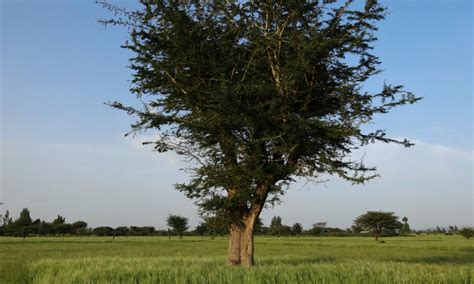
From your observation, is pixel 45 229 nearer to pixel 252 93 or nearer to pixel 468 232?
pixel 468 232

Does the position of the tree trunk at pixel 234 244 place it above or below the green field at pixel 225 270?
above

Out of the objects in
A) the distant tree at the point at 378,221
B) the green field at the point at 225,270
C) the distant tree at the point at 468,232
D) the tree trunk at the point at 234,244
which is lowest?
the green field at the point at 225,270

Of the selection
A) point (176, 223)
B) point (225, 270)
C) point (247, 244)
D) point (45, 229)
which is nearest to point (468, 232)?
point (176, 223)

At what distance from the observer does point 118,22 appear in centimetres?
1741

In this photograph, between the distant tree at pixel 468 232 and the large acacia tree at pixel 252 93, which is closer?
the large acacia tree at pixel 252 93

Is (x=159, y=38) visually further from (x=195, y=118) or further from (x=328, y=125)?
(x=328, y=125)

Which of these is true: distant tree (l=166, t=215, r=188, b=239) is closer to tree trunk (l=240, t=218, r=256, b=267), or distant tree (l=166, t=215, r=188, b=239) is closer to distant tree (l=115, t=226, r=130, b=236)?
distant tree (l=115, t=226, r=130, b=236)

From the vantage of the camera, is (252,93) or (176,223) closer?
(252,93)

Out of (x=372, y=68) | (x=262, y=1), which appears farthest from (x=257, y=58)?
(x=372, y=68)

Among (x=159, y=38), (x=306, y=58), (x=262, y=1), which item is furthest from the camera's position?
(x=159, y=38)

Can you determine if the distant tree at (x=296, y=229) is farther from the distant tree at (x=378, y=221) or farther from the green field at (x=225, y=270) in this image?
the green field at (x=225, y=270)

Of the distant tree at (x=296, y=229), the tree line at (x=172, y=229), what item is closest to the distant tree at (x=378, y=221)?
the tree line at (x=172, y=229)

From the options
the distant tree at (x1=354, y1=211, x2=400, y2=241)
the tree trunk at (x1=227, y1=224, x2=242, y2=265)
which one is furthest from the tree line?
the tree trunk at (x1=227, y1=224, x2=242, y2=265)

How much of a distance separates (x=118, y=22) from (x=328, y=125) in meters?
8.91
